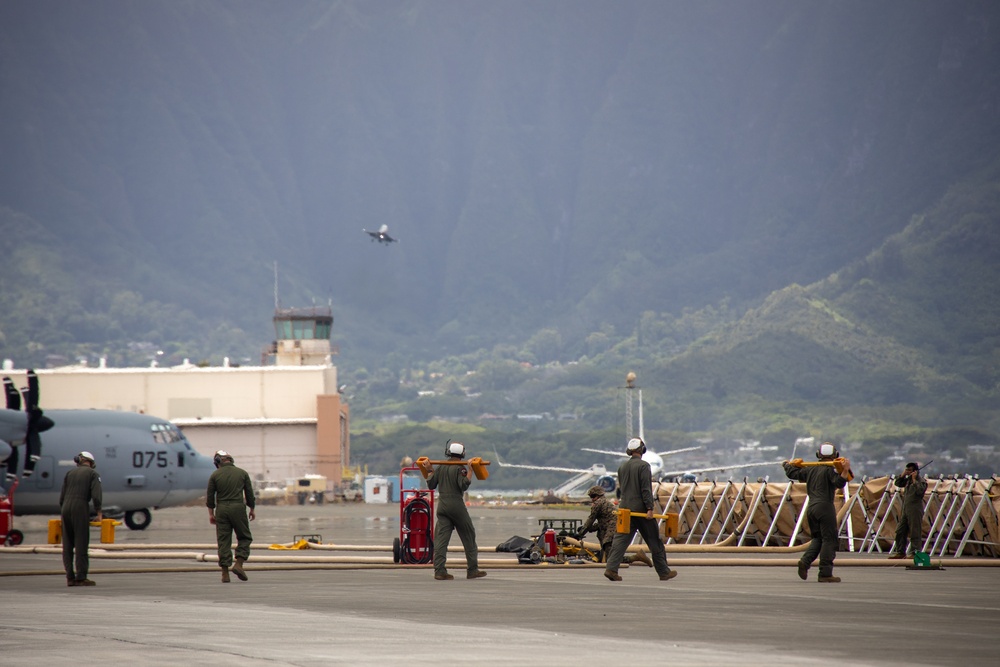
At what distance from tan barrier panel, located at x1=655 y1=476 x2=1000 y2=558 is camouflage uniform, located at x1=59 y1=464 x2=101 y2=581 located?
1495 cm

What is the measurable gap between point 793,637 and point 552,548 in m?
12.8

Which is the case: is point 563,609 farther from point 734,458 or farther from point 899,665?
point 734,458

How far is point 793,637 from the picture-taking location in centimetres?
1385

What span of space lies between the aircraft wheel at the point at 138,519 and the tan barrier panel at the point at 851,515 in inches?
820

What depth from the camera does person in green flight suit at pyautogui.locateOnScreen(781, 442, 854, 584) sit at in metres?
21.5

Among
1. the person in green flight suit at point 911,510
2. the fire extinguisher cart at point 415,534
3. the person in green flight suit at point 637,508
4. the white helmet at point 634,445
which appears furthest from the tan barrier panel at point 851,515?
the white helmet at point 634,445

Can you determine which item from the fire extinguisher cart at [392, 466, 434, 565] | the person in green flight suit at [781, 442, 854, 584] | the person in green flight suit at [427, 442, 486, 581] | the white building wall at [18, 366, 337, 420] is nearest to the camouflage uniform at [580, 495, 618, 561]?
the fire extinguisher cart at [392, 466, 434, 565]

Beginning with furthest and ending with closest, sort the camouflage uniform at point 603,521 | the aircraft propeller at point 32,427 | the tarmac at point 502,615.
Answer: the aircraft propeller at point 32,427 → the camouflage uniform at point 603,521 → the tarmac at point 502,615

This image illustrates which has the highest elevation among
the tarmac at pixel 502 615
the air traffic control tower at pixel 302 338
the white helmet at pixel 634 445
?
the air traffic control tower at pixel 302 338

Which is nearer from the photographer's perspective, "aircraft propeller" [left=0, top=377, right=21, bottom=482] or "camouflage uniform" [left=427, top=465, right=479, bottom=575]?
"camouflage uniform" [left=427, top=465, right=479, bottom=575]

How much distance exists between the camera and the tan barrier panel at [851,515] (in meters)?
30.2

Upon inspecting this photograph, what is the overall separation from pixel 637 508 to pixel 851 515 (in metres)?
13.4

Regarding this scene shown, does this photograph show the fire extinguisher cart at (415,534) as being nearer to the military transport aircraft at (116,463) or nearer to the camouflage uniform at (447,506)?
the camouflage uniform at (447,506)

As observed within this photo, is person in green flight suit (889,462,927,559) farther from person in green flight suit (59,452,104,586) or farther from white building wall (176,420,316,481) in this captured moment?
white building wall (176,420,316,481)
